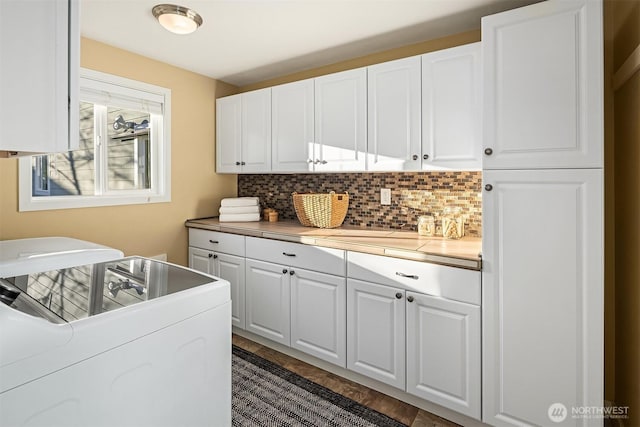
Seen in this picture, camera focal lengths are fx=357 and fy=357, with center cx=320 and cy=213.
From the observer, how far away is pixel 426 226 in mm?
2434

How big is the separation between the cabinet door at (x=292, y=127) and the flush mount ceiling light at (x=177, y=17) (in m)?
0.86

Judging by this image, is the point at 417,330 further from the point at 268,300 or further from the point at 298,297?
the point at 268,300

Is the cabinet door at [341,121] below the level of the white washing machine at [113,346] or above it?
above

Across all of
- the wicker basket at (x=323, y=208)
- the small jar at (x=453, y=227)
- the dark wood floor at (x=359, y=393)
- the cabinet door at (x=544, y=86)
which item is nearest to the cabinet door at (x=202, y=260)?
the dark wood floor at (x=359, y=393)

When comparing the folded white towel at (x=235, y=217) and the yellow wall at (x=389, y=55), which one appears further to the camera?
the folded white towel at (x=235, y=217)

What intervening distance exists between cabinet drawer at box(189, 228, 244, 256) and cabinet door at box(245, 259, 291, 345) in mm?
160

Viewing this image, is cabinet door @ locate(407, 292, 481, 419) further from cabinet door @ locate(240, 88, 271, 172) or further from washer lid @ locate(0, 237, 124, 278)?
cabinet door @ locate(240, 88, 271, 172)

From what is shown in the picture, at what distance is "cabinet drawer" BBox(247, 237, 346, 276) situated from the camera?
2.29 metres

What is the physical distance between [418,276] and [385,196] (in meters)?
0.93

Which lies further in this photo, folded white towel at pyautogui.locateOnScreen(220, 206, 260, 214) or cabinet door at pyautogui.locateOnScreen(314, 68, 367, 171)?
folded white towel at pyautogui.locateOnScreen(220, 206, 260, 214)

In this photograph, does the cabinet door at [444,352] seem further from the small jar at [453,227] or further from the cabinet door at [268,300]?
the cabinet door at [268,300]

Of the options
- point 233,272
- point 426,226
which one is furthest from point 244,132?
point 426,226

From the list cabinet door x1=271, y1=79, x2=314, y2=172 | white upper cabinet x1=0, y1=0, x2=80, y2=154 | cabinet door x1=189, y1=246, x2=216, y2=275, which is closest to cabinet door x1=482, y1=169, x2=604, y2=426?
cabinet door x1=271, y1=79, x2=314, y2=172

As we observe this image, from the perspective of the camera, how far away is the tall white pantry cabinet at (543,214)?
5.16ft
